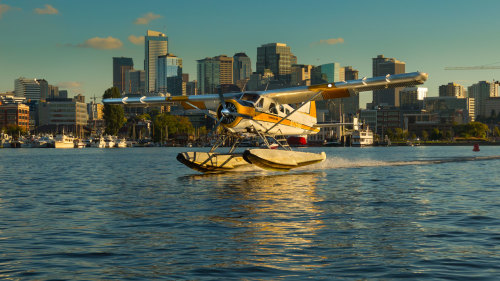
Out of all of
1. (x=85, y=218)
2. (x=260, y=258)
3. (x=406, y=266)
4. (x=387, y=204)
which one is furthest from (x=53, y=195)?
(x=406, y=266)

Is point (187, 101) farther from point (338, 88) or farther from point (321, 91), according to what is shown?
point (338, 88)

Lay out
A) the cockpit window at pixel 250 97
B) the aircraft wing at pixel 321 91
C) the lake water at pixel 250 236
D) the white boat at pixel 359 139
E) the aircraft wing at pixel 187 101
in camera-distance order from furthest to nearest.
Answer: the white boat at pixel 359 139 < the aircraft wing at pixel 187 101 < the cockpit window at pixel 250 97 < the aircraft wing at pixel 321 91 < the lake water at pixel 250 236

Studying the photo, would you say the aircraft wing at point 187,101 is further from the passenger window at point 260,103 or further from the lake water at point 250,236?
the lake water at point 250,236

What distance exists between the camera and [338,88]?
91.2ft

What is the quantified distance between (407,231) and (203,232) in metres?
4.02

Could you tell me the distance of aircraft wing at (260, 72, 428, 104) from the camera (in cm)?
2555

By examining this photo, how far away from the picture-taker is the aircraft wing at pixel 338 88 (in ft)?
83.8

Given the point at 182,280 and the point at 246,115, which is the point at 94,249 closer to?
the point at 182,280

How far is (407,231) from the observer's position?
36.2 feet

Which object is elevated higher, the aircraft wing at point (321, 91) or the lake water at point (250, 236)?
the aircraft wing at point (321, 91)

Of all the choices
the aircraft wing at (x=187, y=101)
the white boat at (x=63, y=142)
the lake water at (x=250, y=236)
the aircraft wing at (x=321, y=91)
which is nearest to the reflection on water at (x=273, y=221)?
the lake water at (x=250, y=236)

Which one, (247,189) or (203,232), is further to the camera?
(247,189)

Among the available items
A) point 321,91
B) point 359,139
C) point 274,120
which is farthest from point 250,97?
point 359,139

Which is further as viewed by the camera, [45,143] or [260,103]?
[45,143]
